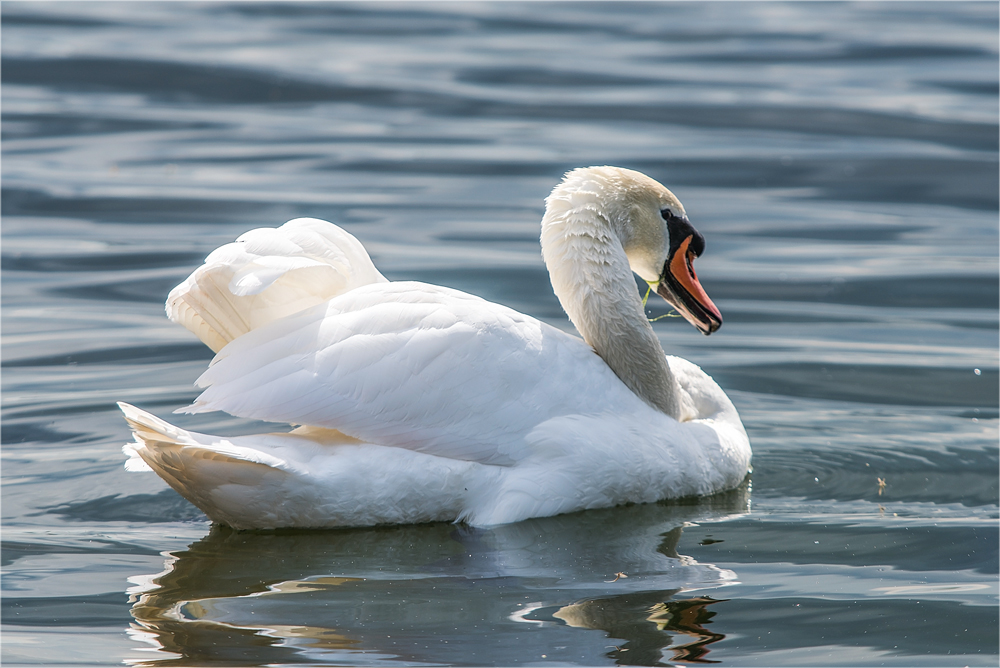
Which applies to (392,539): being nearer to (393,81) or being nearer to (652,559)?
(652,559)

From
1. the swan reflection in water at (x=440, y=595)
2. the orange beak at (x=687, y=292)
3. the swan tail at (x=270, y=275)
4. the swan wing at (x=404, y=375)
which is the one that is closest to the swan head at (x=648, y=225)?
the orange beak at (x=687, y=292)

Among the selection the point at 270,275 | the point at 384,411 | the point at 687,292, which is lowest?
the point at 384,411

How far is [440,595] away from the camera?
178 inches

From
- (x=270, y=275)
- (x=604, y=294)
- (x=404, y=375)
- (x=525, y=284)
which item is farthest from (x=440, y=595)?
(x=525, y=284)

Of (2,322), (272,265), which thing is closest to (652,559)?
(272,265)

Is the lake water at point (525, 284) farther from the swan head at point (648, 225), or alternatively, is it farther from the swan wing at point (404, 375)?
the swan head at point (648, 225)

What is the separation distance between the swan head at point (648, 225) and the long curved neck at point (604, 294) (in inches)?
2.1

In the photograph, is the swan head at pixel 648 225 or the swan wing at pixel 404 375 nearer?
the swan wing at pixel 404 375

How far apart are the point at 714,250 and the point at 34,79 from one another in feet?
33.6

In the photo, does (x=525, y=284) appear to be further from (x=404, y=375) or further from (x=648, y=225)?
(x=404, y=375)

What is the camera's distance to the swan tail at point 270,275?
16.7 feet

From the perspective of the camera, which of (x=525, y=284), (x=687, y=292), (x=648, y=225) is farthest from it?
(x=525, y=284)

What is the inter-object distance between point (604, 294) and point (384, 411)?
1.33 m

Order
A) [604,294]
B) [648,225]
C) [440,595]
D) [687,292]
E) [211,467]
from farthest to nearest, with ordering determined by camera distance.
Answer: [687,292] < [648,225] < [604,294] < [211,467] < [440,595]
